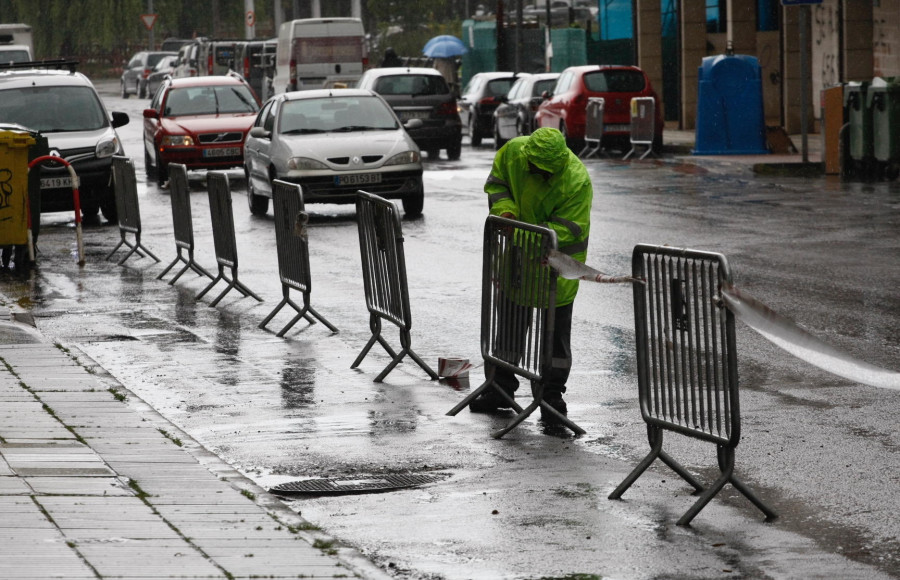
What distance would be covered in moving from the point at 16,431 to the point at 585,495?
9.12 feet

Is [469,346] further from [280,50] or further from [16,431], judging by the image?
[280,50]

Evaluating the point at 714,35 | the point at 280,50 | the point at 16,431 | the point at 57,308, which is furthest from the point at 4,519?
the point at 280,50

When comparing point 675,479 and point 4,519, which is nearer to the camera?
point 4,519

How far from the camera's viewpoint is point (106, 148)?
1989 centimetres

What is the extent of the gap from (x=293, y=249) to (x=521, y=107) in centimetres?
2273

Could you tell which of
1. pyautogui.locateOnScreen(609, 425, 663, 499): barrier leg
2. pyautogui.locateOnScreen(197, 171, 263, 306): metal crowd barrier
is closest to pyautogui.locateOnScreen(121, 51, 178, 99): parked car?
pyautogui.locateOnScreen(197, 171, 263, 306): metal crowd barrier

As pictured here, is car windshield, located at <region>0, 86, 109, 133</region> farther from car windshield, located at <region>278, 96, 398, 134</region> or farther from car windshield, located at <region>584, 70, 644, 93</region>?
car windshield, located at <region>584, 70, 644, 93</region>

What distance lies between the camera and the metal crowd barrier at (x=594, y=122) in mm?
30031

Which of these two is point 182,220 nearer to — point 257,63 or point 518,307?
point 518,307

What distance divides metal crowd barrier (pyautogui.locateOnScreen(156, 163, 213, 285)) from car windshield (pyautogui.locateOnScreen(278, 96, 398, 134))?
18.5 feet

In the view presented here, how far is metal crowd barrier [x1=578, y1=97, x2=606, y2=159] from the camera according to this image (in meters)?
30.0

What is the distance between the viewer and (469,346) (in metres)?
10.6

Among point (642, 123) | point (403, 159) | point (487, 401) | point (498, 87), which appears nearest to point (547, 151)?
point (487, 401)

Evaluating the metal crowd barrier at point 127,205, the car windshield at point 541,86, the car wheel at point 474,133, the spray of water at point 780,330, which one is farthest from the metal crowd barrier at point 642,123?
the spray of water at point 780,330
